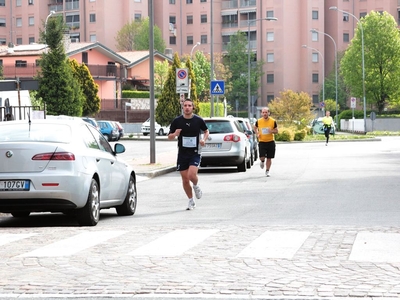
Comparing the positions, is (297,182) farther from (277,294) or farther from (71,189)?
(277,294)

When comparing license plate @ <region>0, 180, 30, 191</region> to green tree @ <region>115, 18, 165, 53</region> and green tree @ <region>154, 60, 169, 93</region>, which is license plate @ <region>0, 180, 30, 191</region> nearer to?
green tree @ <region>154, 60, 169, 93</region>

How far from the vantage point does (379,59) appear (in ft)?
317

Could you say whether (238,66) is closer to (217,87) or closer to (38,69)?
(38,69)

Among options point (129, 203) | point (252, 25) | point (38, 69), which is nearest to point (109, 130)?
point (38, 69)

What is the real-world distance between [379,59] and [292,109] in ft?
102

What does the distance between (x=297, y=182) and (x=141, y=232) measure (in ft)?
38.1

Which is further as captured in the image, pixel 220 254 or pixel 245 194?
pixel 245 194

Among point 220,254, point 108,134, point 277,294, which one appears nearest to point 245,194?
point 220,254

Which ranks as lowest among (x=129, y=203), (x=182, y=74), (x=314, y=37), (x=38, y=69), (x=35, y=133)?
(x=129, y=203)

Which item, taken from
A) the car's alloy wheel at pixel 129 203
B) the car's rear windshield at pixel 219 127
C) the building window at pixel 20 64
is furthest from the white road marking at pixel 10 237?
the building window at pixel 20 64

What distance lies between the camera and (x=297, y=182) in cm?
2375

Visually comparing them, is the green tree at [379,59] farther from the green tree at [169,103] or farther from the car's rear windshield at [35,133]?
the car's rear windshield at [35,133]

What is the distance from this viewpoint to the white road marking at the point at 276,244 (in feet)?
33.3

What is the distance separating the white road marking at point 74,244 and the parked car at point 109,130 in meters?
53.9
